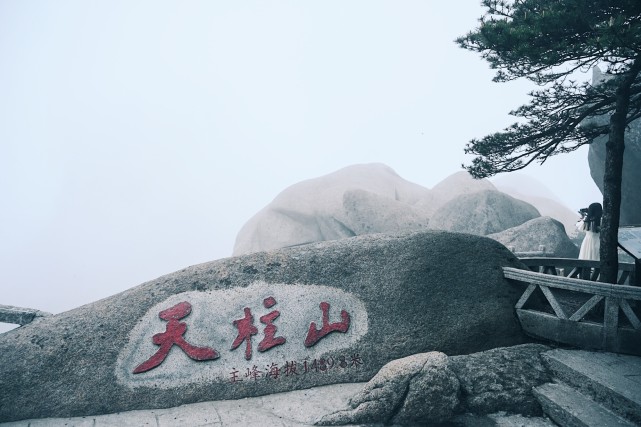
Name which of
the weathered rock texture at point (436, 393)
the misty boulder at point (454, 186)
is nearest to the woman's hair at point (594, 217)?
the weathered rock texture at point (436, 393)

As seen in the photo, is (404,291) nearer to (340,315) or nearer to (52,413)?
(340,315)

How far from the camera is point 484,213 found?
22.1m

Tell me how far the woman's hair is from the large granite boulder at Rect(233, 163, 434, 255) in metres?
13.6

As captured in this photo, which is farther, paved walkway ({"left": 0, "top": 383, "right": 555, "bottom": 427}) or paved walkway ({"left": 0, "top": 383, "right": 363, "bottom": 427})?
paved walkway ({"left": 0, "top": 383, "right": 363, "bottom": 427})

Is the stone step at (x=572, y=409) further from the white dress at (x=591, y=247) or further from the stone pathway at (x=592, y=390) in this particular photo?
the white dress at (x=591, y=247)

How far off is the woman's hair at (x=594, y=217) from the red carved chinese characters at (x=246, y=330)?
880 cm

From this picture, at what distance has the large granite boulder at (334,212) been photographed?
24.3m

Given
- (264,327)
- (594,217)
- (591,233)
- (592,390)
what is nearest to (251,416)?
(264,327)

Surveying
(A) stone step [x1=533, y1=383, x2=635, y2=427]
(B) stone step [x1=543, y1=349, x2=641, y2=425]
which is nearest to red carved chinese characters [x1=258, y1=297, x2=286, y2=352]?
(A) stone step [x1=533, y1=383, x2=635, y2=427]

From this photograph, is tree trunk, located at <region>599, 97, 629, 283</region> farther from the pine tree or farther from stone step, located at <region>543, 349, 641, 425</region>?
stone step, located at <region>543, 349, 641, 425</region>

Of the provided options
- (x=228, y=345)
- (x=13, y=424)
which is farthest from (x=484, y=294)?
(x=13, y=424)

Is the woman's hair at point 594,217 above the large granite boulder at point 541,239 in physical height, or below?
above

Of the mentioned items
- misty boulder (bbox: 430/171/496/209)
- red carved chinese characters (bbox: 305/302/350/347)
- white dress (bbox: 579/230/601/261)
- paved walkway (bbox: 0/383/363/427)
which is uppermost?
misty boulder (bbox: 430/171/496/209)

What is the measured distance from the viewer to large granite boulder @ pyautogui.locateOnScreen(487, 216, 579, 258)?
1647 cm
